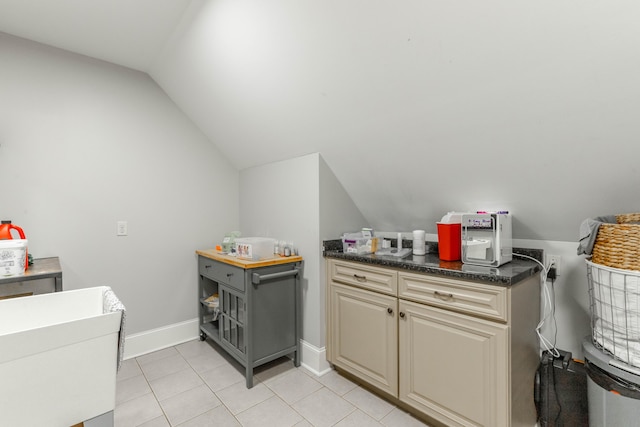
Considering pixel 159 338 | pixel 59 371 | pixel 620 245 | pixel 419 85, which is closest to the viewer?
pixel 59 371


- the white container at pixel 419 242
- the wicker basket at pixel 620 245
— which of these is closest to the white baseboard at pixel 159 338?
the white container at pixel 419 242

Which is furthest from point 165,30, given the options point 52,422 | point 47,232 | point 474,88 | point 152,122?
point 52,422

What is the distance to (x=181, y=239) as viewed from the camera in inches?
111

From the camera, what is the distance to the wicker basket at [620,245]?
1155 mm

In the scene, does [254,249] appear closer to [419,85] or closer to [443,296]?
[443,296]

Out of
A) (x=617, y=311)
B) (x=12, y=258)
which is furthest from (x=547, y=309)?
(x=12, y=258)

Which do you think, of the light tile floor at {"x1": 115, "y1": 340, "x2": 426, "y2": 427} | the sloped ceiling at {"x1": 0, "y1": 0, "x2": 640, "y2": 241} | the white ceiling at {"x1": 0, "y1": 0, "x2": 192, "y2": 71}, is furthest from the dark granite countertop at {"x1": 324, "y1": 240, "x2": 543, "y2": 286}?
the white ceiling at {"x1": 0, "y1": 0, "x2": 192, "y2": 71}

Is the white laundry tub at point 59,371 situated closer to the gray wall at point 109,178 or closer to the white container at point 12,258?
the white container at point 12,258

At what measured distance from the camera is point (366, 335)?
1967mm

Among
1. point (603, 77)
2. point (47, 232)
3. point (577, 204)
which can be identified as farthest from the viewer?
point (47, 232)

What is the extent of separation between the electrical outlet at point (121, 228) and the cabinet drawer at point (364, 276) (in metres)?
1.73

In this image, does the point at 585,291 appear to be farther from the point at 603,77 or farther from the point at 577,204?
the point at 603,77

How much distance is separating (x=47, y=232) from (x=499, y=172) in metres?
3.01

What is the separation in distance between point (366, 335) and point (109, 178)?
7.58ft
